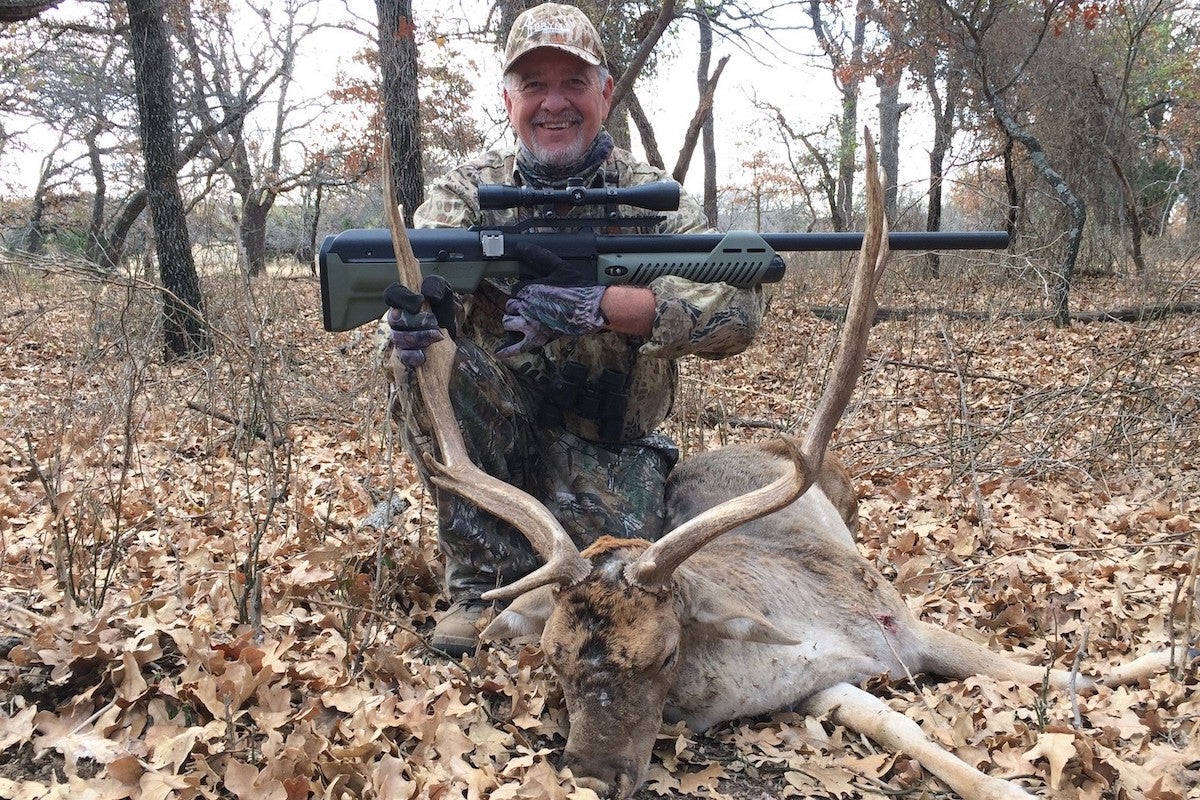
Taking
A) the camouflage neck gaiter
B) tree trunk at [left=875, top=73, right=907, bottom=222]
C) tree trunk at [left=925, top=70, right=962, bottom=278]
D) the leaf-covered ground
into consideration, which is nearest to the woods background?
the leaf-covered ground

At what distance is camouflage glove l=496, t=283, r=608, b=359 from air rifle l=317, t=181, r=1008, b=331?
0.20 metres

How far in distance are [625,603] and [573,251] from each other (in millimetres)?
1739

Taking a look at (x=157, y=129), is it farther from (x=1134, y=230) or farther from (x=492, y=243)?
(x=1134, y=230)

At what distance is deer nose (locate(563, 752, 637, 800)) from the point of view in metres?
2.74

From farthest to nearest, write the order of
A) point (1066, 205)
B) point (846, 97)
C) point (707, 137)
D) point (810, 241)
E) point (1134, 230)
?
point (846, 97) < point (707, 137) < point (1134, 230) < point (1066, 205) < point (810, 241)

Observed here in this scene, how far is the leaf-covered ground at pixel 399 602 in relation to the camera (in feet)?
9.01

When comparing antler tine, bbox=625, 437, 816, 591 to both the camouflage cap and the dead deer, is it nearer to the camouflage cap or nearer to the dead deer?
the dead deer

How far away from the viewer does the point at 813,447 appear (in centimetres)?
323

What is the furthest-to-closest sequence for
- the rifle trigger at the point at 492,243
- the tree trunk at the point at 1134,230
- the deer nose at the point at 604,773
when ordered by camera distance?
the tree trunk at the point at 1134,230
the rifle trigger at the point at 492,243
the deer nose at the point at 604,773

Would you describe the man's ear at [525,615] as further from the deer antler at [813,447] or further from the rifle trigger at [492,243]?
the rifle trigger at [492,243]

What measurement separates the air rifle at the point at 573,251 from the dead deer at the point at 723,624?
14.5 inches

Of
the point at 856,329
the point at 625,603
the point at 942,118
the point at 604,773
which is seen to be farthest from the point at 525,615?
the point at 942,118

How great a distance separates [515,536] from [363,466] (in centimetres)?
276

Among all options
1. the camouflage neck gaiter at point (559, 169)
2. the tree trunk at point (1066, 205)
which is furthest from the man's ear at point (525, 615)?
the tree trunk at point (1066, 205)
